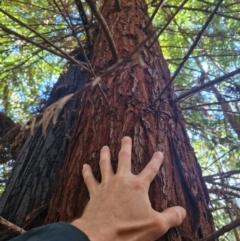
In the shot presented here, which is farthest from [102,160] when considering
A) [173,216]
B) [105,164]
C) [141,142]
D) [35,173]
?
[35,173]

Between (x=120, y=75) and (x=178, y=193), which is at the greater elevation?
(x=120, y=75)

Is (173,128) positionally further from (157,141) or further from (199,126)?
(199,126)

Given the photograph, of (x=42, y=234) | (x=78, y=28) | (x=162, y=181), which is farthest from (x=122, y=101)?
(x=78, y=28)

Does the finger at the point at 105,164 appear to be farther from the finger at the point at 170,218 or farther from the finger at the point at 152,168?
the finger at the point at 170,218

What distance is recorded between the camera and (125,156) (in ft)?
4.24

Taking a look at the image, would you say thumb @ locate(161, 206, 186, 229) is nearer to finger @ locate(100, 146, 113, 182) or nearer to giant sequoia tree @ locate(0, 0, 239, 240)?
giant sequoia tree @ locate(0, 0, 239, 240)

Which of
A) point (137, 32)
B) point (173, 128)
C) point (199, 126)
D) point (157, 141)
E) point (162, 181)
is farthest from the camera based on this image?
point (199, 126)

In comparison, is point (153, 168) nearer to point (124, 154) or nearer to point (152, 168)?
point (152, 168)

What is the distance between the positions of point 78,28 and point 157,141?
2026 mm

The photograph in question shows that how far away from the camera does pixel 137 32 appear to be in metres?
2.13

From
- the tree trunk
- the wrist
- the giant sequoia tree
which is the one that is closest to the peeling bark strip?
the giant sequoia tree

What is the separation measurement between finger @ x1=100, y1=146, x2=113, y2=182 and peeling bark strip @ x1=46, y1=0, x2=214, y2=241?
0.11 feet

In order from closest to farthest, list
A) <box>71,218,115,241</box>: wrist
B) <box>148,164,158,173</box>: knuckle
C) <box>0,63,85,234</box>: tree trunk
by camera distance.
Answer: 1. <box>71,218,115,241</box>: wrist
2. <box>148,164,158,173</box>: knuckle
3. <box>0,63,85,234</box>: tree trunk

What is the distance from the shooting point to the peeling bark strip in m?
1.31
